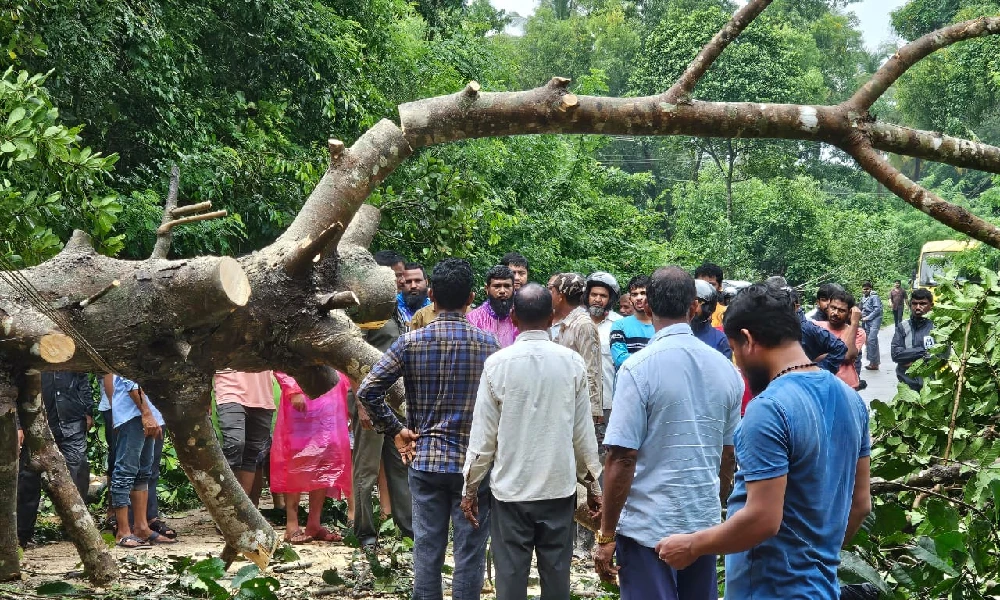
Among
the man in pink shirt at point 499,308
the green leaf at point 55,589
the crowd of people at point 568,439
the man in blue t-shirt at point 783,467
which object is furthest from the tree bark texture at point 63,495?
the man in blue t-shirt at point 783,467

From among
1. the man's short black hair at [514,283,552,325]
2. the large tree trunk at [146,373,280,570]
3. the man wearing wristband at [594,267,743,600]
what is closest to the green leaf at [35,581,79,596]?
the large tree trunk at [146,373,280,570]

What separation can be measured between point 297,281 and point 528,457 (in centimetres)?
150

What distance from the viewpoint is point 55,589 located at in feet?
17.0

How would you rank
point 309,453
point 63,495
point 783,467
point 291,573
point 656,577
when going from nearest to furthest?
point 783,467, point 656,577, point 63,495, point 291,573, point 309,453

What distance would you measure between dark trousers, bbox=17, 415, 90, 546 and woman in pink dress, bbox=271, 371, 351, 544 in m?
1.38

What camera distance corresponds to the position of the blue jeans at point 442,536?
5.01 meters

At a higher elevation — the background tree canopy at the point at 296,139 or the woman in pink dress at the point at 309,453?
the background tree canopy at the point at 296,139

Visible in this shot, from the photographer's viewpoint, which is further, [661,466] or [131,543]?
[131,543]

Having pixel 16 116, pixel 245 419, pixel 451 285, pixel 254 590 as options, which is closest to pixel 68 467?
pixel 245 419

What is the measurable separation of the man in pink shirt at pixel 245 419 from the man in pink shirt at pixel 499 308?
1.79m

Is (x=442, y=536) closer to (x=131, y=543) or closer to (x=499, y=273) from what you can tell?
(x=499, y=273)

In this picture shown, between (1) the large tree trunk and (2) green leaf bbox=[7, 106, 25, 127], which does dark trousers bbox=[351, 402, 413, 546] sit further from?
(2) green leaf bbox=[7, 106, 25, 127]

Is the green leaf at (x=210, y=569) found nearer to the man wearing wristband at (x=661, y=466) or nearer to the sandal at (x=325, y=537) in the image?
the man wearing wristband at (x=661, y=466)

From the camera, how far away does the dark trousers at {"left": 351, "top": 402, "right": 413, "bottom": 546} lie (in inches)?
279
